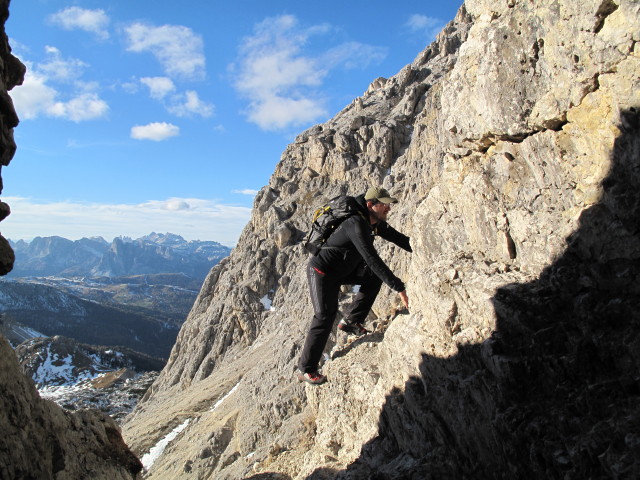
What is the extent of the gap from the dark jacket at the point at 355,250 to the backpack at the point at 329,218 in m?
0.14

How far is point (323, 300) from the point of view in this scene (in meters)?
8.84

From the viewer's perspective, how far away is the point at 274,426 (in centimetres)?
1556

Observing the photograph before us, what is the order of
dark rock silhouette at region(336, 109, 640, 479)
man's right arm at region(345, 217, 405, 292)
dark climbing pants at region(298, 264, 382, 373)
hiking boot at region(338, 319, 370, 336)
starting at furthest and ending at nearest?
1. hiking boot at region(338, 319, 370, 336)
2. dark climbing pants at region(298, 264, 382, 373)
3. man's right arm at region(345, 217, 405, 292)
4. dark rock silhouette at region(336, 109, 640, 479)

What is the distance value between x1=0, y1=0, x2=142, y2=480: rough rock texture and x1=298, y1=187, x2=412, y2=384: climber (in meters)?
4.43

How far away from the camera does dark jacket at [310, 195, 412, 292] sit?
7.91m

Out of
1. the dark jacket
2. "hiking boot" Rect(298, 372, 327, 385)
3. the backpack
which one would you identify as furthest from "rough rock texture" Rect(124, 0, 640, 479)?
the backpack

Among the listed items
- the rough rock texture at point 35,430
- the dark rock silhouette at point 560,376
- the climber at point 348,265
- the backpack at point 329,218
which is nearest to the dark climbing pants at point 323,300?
the climber at point 348,265

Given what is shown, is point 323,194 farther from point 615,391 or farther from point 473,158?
point 615,391

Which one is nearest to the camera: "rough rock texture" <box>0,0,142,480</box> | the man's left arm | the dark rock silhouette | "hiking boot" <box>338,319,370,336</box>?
the dark rock silhouette

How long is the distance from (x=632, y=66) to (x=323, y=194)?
48688 millimetres

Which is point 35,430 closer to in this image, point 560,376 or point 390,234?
point 560,376

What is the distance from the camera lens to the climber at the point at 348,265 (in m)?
7.96

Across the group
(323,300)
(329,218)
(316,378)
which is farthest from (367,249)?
(316,378)

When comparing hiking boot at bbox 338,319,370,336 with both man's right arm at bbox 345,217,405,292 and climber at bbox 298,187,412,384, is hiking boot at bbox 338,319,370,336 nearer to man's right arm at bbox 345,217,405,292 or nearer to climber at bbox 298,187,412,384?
climber at bbox 298,187,412,384
